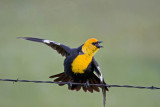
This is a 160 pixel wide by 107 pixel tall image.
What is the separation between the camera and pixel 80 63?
729 centimetres

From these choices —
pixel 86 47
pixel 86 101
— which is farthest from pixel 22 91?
pixel 86 47

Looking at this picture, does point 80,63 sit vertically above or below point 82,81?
above

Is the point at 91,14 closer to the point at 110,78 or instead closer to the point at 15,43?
the point at 15,43

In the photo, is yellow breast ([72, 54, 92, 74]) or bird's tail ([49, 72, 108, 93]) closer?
yellow breast ([72, 54, 92, 74])

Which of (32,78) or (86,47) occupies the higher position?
(32,78)

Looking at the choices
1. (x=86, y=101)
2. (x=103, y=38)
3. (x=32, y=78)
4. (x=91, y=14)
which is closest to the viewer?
(x=86, y=101)

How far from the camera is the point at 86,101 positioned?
1238cm

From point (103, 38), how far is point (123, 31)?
2041 millimetres

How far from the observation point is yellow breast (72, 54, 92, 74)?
23.9 feet

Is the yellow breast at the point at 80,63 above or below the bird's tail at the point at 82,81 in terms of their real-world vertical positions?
above

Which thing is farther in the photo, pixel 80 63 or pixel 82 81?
pixel 82 81

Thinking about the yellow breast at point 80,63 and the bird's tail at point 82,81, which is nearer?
the yellow breast at point 80,63

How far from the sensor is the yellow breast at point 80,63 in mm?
7297

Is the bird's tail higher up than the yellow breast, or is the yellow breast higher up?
the yellow breast
